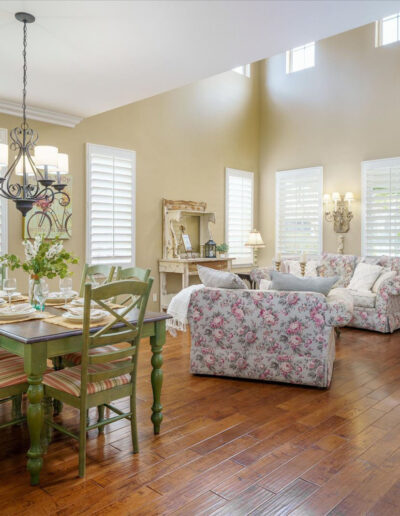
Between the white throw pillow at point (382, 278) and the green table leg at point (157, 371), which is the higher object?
the white throw pillow at point (382, 278)

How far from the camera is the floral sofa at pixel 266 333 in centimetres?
369

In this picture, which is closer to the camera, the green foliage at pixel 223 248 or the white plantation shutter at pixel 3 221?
the white plantation shutter at pixel 3 221

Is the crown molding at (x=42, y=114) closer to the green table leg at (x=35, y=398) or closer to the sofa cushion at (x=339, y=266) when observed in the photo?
the green table leg at (x=35, y=398)

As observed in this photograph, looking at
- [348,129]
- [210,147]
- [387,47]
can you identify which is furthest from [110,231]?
[387,47]

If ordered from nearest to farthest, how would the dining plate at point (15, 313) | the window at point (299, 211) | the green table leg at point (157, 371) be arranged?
the dining plate at point (15, 313) → the green table leg at point (157, 371) → the window at point (299, 211)

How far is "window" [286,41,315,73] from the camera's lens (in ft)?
26.0

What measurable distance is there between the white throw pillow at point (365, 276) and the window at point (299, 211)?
141 centimetres

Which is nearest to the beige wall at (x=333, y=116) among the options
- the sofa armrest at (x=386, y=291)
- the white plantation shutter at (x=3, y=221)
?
the sofa armrest at (x=386, y=291)

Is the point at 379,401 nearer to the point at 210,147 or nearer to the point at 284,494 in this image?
the point at 284,494

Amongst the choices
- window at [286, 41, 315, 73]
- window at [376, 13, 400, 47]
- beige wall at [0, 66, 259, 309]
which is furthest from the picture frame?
window at [376, 13, 400, 47]

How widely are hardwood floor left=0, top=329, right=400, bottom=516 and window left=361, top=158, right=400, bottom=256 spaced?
3672 mm

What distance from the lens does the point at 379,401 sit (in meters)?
3.48

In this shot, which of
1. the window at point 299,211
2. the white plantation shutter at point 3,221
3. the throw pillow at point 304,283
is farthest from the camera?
the window at point 299,211

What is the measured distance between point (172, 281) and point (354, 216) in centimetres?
320
